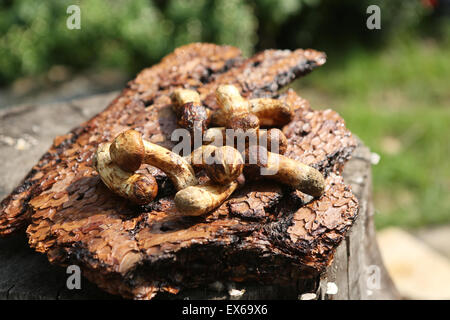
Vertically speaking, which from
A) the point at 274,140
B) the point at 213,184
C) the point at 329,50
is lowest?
the point at 213,184

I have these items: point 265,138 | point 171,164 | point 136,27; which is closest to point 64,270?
point 171,164

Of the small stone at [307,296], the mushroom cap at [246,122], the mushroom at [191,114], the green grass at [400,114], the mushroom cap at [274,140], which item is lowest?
the small stone at [307,296]

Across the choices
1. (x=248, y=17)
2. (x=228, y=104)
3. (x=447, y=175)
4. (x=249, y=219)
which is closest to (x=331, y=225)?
(x=249, y=219)

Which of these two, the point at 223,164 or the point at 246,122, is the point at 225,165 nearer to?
the point at 223,164

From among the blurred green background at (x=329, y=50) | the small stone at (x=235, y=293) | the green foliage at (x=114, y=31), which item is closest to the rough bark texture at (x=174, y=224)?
the small stone at (x=235, y=293)

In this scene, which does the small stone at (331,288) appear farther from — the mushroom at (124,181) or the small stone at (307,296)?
the mushroom at (124,181)

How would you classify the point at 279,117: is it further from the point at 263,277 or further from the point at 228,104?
the point at 263,277

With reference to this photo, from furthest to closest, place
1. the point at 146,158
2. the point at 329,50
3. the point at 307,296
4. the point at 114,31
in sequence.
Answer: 1. the point at 329,50
2. the point at 114,31
3. the point at 307,296
4. the point at 146,158
